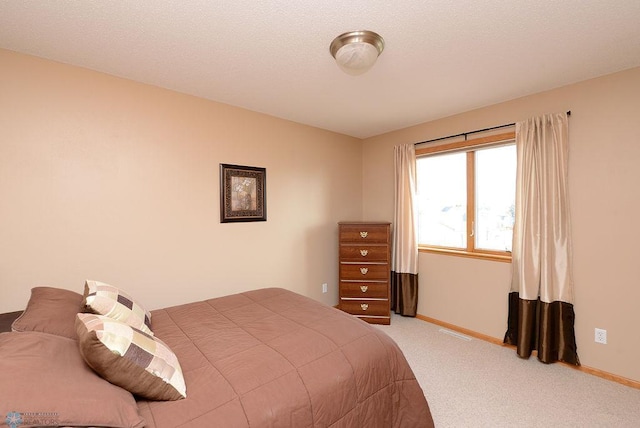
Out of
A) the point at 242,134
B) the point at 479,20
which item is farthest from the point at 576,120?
the point at 242,134

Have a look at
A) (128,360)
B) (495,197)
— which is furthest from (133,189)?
(495,197)

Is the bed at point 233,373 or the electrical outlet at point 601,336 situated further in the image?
the electrical outlet at point 601,336

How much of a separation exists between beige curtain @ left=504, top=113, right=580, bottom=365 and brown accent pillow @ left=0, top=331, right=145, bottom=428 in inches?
124

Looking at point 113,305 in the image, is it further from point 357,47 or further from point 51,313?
point 357,47

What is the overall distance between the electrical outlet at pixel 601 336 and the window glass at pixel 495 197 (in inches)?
37.7

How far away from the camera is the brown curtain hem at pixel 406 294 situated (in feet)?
11.9

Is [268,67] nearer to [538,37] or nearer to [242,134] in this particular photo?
[242,134]

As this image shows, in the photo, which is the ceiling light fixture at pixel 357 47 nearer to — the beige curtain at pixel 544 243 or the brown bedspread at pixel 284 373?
the brown bedspread at pixel 284 373

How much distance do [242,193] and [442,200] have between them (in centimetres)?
250

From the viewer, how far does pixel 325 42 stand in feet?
6.05

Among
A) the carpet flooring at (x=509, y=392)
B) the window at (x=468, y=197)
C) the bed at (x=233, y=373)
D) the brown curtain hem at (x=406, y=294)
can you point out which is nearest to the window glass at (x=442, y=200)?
the window at (x=468, y=197)

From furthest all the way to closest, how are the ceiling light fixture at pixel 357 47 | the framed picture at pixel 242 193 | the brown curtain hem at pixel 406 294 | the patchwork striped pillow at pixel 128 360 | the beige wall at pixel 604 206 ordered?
1. the brown curtain hem at pixel 406 294
2. the framed picture at pixel 242 193
3. the beige wall at pixel 604 206
4. the ceiling light fixture at pixel 357 47
5. the patchwork striped pillow at pixel 128 360

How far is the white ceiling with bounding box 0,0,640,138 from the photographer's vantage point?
5.07ft

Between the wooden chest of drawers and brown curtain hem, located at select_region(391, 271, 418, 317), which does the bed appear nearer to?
the wooden chest of drawers
